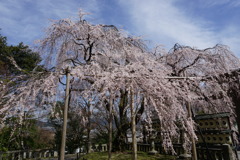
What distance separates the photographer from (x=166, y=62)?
7.35 m

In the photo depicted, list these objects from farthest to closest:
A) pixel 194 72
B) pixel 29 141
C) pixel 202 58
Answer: pixel 29 141 → pixel 194 72 → pixel 202 58

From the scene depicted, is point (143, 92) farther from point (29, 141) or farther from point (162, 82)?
point (29, 141)

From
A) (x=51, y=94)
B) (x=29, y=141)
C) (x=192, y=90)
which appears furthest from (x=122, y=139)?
(x=29, y=141)

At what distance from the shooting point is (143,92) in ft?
14.3

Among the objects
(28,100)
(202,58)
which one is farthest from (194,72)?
(28,100)

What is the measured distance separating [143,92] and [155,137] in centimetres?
429

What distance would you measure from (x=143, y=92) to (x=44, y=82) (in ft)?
9.93

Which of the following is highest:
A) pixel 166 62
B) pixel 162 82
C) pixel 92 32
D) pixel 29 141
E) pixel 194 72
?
pixel 92 32

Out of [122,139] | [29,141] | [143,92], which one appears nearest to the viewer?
[143,92]

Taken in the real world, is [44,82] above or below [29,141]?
above

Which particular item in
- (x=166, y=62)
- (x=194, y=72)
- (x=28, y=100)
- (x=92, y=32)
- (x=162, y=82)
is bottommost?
(x=28, y=100)

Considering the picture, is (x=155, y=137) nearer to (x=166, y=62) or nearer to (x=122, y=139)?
(x=122, y=139)

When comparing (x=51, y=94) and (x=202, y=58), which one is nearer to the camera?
(x=51, y=94)

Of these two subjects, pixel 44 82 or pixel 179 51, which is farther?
pixel 179 51
